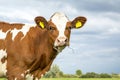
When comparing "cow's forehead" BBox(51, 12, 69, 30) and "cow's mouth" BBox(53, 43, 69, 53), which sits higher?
"cow's forehead" BBox(51, 12, 69, 30)

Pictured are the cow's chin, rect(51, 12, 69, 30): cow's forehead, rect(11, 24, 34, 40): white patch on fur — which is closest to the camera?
the cow's chin

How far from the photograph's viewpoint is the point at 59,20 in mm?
13828

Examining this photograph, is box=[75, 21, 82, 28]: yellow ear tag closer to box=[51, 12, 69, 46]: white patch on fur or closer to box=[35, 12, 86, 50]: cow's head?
box=[35, 12, 86, 50]: cow's head

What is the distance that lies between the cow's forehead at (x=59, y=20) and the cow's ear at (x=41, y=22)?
0.34 m

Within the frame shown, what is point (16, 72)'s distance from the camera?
14.2 m

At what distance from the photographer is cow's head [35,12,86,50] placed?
1308 cm

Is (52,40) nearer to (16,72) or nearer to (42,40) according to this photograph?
(42,40)

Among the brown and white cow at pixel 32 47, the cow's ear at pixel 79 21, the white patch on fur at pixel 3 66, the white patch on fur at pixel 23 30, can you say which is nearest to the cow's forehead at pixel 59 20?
the brown and white cow at pixel 32 47

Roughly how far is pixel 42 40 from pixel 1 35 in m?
1.80

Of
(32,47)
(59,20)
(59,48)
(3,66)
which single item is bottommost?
(3,66)

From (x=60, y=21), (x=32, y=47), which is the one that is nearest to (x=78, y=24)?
(x=60, y=21)

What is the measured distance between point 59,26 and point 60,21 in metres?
0.27

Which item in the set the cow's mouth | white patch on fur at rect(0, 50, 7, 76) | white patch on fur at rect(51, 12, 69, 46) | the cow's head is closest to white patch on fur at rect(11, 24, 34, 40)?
white patch on fur at rect(0, 50, 7, 76)

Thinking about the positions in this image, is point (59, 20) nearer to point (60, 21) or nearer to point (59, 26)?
point (60, 21)
